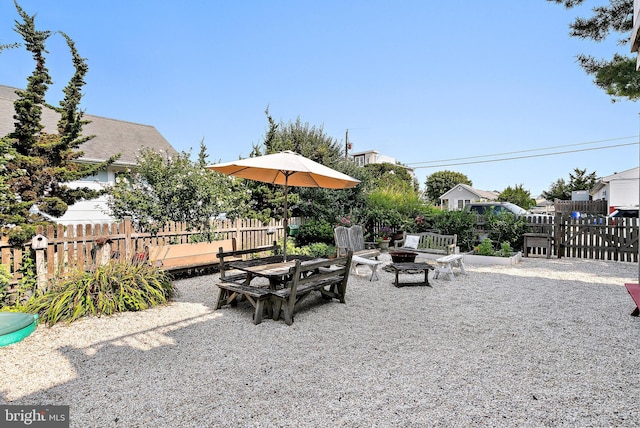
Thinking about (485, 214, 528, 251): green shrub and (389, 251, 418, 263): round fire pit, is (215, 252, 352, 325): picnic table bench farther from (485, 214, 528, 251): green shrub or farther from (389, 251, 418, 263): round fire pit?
(485, 214, 528, 251): green shrub

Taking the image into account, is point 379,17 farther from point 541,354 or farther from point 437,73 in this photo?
point 541,354

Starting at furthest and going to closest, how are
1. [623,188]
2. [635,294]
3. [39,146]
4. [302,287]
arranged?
1. [623,188]
2. [39,146]
3. [302,287]
4. [635,294]

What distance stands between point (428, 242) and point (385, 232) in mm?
1781

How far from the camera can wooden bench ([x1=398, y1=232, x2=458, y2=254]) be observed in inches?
384

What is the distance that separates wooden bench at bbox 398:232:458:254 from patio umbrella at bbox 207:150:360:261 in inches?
173

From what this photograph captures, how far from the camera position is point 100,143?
13.2m

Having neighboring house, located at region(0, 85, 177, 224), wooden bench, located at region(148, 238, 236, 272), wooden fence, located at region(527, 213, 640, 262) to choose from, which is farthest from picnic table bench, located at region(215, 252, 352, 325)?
wooden fence, located at region(527, 213, 640, 262)

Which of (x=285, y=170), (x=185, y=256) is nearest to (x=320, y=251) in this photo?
(x=185, y=256)

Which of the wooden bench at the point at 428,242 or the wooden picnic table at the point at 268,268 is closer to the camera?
the wooden picnic table at the point at 268,268

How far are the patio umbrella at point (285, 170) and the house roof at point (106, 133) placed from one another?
21.6ft

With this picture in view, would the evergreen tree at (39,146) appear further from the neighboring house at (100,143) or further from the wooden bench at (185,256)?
the neighboring house at (100,143)

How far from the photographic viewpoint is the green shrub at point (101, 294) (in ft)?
15.0

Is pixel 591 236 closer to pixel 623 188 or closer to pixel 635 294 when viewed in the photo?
pixel 635 294

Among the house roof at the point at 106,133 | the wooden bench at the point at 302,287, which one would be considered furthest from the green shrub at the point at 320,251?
the house roof at the point at 106,133
